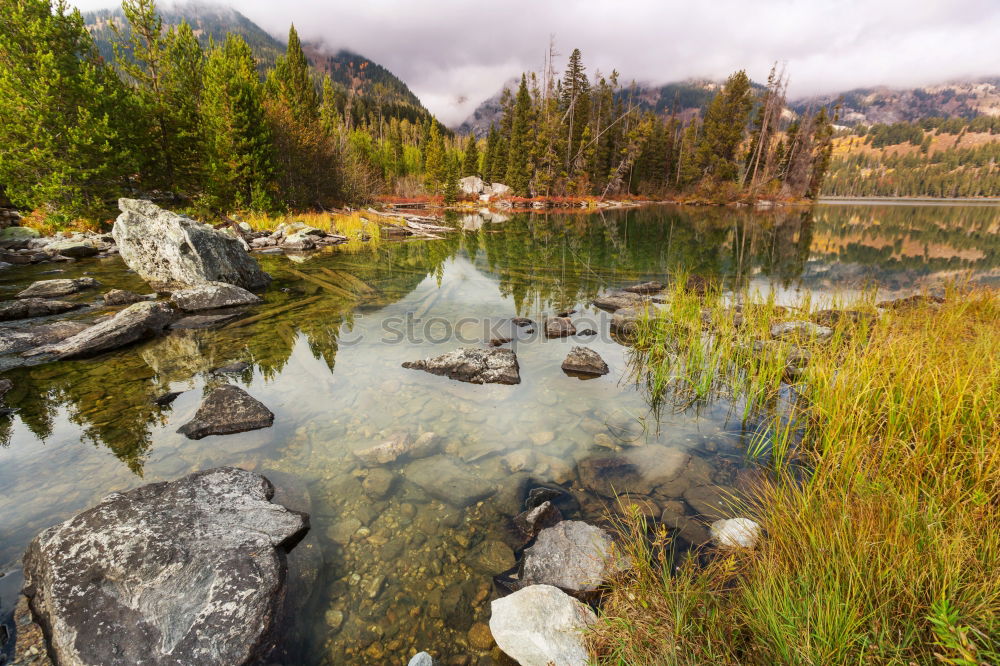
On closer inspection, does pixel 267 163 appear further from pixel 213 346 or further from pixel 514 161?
pixel 514 161

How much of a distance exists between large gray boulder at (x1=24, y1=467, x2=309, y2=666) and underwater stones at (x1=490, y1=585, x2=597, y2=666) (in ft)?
5.27

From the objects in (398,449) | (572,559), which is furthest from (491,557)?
(398,449)

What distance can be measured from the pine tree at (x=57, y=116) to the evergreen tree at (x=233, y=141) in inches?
164

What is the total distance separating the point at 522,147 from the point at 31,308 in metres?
59.7

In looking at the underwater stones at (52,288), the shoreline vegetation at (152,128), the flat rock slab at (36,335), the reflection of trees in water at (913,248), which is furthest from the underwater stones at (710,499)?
the shoreline vegetation at (152,128)

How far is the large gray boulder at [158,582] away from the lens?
2.41 metres

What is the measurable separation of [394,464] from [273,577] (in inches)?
71.7

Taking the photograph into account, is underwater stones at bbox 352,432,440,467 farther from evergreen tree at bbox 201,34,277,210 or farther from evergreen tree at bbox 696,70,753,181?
evergreen tree at bbox 696,70,753,181

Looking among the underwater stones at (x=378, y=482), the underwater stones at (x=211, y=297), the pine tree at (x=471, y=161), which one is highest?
the pine tree at (x=471, y=161)

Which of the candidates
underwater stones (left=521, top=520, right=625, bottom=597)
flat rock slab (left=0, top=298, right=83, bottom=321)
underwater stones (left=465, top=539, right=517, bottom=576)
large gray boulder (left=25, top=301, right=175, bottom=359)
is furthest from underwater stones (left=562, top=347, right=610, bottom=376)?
flat rock slab (left=0, top=298, right=83, bottom=321)

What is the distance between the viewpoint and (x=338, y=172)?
36.2m

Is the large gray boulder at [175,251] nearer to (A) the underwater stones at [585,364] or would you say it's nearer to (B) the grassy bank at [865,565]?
(A) the underwater stones at [585,364]

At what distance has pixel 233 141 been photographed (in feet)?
78.1

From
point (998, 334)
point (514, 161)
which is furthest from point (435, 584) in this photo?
point (514, 161)
